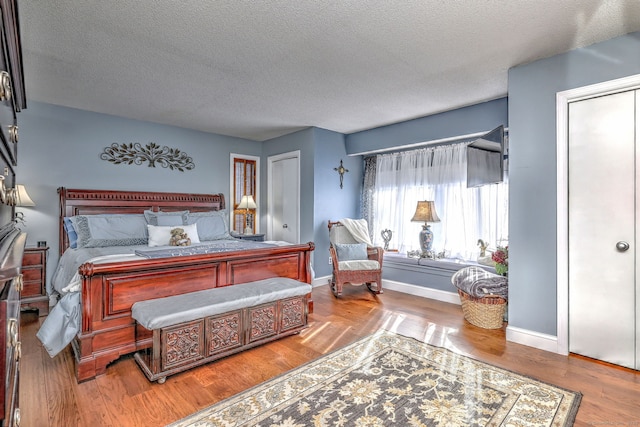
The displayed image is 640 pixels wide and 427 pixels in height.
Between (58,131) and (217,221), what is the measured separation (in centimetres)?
217

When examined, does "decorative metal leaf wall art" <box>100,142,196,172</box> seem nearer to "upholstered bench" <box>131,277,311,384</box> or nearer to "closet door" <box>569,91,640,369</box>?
"upholstered bench" <box>131,277,311,384</box>

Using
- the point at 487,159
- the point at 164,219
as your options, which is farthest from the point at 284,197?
the point at 487,159

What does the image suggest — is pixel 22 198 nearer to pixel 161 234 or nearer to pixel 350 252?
pixel 161 234

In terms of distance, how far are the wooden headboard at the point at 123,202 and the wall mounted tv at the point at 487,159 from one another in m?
3.76

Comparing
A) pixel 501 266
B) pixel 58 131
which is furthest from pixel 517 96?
pixel 58 131

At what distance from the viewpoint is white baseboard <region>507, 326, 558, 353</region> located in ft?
8.94

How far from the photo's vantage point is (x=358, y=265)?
174 inches

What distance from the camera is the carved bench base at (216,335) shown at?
7.34 feet

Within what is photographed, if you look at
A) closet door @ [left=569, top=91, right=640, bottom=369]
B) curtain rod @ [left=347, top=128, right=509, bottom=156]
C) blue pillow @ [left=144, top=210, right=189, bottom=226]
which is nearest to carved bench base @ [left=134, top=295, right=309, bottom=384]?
blue pillow @ [left=144, top=210, right=189, bottom=226]

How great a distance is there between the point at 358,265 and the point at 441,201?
4.96ft

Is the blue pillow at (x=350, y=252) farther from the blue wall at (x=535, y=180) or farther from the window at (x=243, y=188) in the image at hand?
the blue wall at (x=535, y=180)

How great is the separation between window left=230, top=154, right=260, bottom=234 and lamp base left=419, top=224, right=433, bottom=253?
2813 millimetres

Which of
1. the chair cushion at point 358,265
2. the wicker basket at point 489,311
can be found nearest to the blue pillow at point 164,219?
the chair cushion at point 358,265

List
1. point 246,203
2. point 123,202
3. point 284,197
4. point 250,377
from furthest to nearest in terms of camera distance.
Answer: point 284,197, point 246,203, point 123,202, point 250,377
